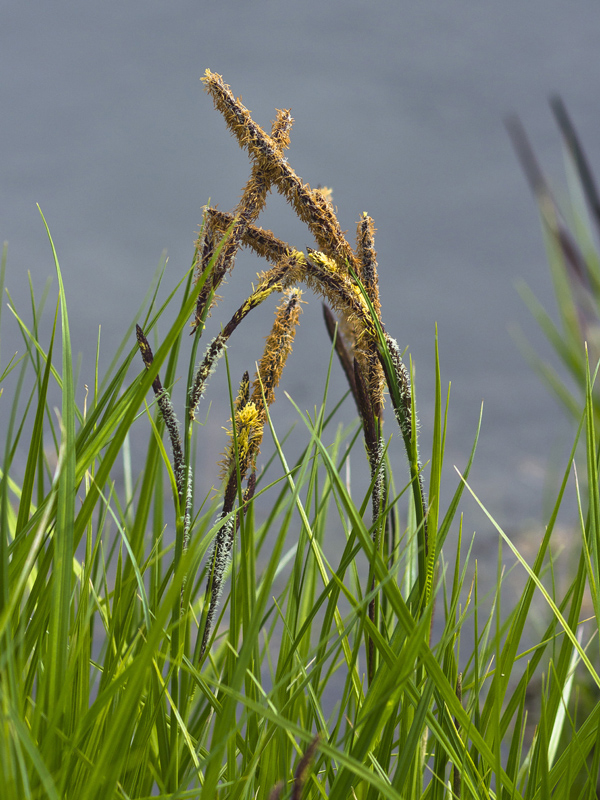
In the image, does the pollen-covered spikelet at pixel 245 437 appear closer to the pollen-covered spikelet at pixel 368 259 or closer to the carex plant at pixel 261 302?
the carex plant at pixel 261 302

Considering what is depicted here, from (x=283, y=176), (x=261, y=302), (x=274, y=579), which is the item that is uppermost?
(x=283, y=176)

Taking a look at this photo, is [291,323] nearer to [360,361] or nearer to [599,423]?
[360,361]

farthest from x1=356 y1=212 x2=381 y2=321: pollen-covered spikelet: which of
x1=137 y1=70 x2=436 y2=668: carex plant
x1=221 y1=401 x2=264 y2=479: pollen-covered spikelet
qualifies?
x1=221 y1=401 x2=264 y2=479: pollen-covered spikelet

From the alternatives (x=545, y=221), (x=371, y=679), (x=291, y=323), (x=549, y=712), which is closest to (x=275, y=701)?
(x=371, y=679)

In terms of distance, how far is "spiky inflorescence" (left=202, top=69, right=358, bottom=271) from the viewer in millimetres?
507

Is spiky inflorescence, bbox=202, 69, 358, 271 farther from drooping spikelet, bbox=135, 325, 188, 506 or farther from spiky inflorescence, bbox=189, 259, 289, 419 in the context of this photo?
drooping spikelet, bbox=135, 325, 188, 506

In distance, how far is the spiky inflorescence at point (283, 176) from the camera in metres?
0.51

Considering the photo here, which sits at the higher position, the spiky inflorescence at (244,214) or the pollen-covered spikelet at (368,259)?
the spiky inflorescence at (244,214)

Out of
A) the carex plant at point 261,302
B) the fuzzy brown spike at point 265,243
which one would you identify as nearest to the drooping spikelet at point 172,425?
the carex plant at point 261,302

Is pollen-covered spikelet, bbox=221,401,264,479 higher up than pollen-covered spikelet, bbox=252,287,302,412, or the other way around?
pollen-covered spikelet, bbox=252,287,302,412

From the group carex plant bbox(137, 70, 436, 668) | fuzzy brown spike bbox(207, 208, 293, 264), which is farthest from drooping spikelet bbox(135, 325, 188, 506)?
fuzzy brown spike bbox(207, 208, 293, 264)

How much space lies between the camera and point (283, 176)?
517mm

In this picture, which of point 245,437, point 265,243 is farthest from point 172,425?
point 265,243

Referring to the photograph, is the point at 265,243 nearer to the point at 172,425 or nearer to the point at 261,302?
the point at 261,302
